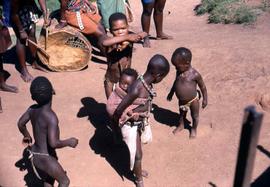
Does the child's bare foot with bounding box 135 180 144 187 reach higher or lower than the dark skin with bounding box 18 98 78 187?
lower

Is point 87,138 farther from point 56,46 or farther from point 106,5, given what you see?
point 106,5

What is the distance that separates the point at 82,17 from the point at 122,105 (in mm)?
2782

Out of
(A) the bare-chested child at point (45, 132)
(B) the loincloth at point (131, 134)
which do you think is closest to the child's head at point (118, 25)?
(B) the loincloth at point (131, 134)

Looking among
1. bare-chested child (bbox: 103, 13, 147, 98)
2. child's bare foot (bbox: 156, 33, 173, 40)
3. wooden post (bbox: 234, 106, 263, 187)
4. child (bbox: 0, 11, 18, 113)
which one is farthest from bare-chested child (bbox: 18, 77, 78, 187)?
child's bare foot (bbox: 156, 33, 173, 40)

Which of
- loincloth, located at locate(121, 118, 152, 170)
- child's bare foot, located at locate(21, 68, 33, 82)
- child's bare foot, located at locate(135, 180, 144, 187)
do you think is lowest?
child's bare foot, located at locate(135, 180, 144, 187)

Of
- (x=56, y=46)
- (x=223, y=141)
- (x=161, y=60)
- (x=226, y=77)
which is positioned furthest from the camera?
(x=56, y=46)

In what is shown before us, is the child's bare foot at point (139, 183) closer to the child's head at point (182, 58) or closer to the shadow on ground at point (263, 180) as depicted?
the shadow on ground at point (263, 180)

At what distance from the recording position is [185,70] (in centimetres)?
465

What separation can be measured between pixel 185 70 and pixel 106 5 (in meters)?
2.53

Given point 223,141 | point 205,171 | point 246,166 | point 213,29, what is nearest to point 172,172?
point 205,171

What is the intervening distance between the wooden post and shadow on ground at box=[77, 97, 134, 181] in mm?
2478

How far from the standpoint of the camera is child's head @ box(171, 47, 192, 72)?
450cm

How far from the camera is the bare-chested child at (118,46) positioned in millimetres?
4477

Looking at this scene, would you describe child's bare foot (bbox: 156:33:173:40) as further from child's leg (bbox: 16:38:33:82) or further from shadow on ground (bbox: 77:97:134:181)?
child's leg (bbox: 16:38:33:82)
